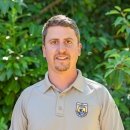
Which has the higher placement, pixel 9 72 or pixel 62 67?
pixel 62 67

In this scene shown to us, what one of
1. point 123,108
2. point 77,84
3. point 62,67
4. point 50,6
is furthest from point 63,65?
point 50,6

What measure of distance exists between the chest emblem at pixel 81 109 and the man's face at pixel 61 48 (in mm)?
217

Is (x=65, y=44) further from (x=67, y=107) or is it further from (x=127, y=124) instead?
(x=127, y=124)

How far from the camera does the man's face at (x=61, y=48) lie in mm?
2189

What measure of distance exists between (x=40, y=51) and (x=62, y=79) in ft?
5.58

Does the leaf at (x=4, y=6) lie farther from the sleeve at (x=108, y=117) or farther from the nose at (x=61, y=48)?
the sleeve at (x=108, y=117)

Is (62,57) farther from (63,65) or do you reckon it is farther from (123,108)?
(123,108)

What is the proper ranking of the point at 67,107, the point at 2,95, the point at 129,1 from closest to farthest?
the point at 67,107
the point at 2,95
the point at 129,1

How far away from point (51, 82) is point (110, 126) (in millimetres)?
426

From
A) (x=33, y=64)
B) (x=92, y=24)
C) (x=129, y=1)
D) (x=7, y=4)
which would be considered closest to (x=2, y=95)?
(x=33, y=64)

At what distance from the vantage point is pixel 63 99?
219 cm

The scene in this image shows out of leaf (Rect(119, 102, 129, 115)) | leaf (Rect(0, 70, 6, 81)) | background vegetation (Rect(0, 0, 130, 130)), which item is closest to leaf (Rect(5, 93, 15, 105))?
background vegetation (Rect(0, 0, 130, 130))

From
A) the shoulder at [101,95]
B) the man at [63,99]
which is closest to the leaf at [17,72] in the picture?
the man at [63,99]

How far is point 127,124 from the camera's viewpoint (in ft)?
11.5
